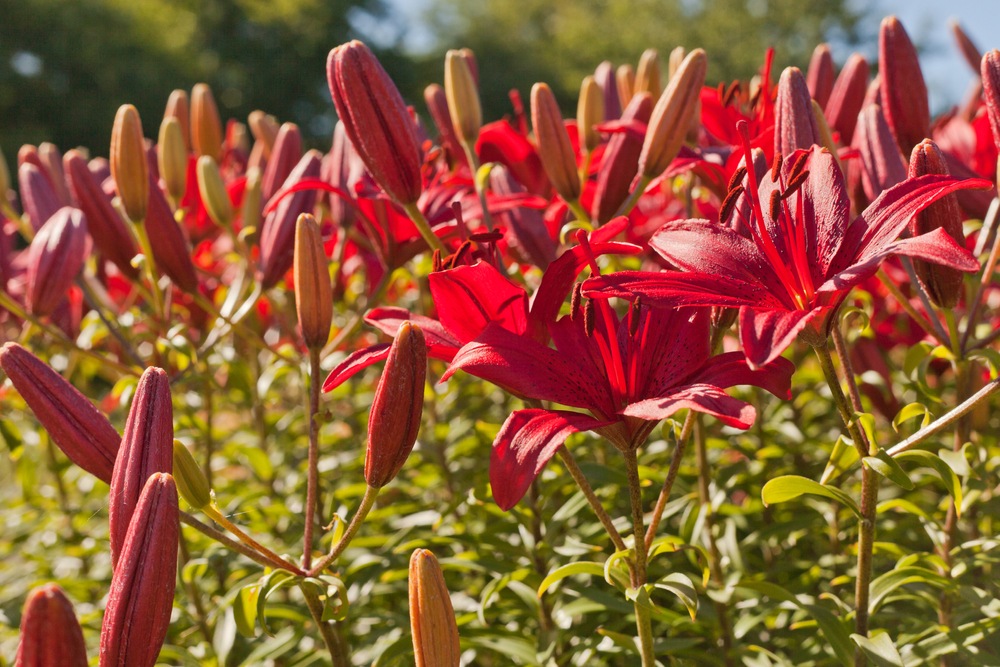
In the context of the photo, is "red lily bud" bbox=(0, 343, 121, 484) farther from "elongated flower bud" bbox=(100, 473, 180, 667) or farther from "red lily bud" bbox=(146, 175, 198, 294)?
"red lily bud" bbox=(146, 175, 198, 294)

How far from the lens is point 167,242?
1.12 meters

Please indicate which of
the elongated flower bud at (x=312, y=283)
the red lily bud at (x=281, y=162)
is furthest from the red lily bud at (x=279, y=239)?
the elongated flower bud at (x=312, y=283)

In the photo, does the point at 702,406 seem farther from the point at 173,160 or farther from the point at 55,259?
the point at 173,160

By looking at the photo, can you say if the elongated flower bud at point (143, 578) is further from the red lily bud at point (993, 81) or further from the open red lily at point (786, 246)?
the red lily bud at point (993, 81)

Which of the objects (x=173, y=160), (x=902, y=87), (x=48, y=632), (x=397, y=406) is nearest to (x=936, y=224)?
(x=902, y=87)

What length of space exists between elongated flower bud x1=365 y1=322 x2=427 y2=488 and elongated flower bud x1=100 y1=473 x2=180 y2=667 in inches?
6.4

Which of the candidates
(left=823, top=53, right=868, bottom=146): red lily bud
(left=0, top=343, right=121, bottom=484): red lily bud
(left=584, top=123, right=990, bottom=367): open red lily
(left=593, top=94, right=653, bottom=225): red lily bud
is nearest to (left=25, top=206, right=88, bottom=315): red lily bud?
(left=0, top=343, right=121, bottom=484): red lily bud

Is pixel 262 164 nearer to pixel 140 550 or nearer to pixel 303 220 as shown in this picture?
pixel 303 220

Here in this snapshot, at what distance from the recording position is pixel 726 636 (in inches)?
41.2

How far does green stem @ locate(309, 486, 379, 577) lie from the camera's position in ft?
2.33

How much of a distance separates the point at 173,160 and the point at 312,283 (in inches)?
21.8

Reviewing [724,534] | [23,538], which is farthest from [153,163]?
[724,534]

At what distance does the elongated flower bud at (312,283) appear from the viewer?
809 mm

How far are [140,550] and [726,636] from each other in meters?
0.72
